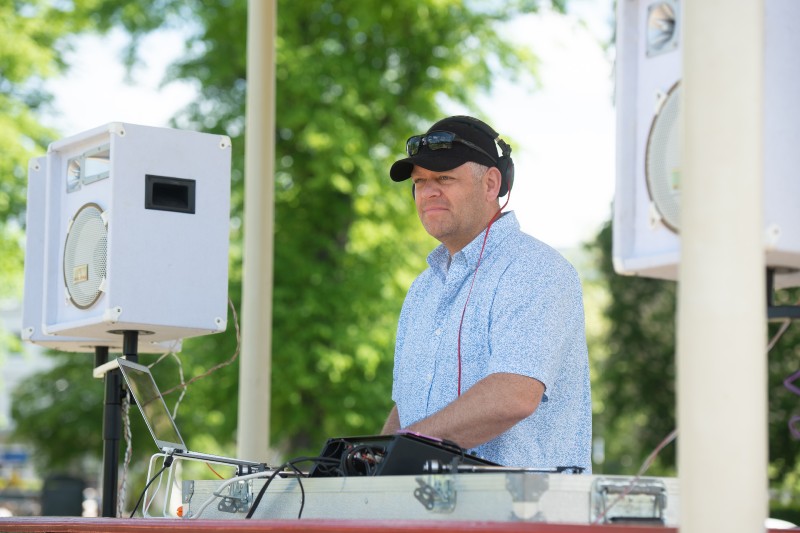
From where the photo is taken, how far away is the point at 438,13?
1299 cm

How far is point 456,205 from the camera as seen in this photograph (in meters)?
3.44

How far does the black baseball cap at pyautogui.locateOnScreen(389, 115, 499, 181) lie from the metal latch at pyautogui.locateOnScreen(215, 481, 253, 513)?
1.07m

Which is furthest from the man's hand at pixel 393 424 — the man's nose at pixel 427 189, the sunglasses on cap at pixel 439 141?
the sunglasses on cap at pixel 439 141

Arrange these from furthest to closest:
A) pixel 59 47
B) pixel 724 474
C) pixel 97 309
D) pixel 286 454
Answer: pixel 59 47
pixel 286 454
pixel 97 309
pixel 724 474

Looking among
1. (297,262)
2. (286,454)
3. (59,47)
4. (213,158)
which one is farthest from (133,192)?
(59,47)

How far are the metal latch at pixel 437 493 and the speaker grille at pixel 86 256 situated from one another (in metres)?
1.70

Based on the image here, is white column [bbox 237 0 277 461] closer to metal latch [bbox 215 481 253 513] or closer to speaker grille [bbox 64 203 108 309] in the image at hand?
speaker grille [bbox 64 203 108 309]

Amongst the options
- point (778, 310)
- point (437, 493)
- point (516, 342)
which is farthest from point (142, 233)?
point (778, 310)

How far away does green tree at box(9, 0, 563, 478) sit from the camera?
12461 millimetres

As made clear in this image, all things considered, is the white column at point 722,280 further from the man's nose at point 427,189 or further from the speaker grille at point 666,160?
the man's nose at point 427,189

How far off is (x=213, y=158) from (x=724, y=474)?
2.42 meters

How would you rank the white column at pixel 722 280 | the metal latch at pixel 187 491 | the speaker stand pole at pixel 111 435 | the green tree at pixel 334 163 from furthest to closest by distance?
the green tree at pixel 334 163 → the speaker stand pole at pixel 111 435 → the metal latch at pixel 187 491 → the white column at pixel 722 280

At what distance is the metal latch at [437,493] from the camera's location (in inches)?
85.7

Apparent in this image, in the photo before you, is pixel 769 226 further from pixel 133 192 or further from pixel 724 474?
pixel 133 192
